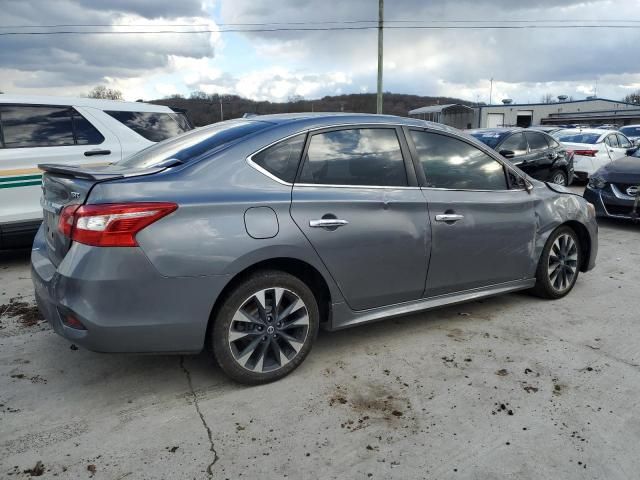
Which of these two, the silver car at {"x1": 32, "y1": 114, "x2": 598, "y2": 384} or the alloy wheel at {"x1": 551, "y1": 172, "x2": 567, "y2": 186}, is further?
the alloy wheel at {"x1": 551, "y1": 172, "x2": 567, "y2": 186}

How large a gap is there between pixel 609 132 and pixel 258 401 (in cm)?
1391

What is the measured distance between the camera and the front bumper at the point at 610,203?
316 inches

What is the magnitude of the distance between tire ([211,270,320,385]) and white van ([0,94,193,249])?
371 centimetres

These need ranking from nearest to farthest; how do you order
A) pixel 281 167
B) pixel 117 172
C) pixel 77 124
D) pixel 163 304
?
pixel 163 304, pixel 117 172, pixel 281 167, pixel 77 124

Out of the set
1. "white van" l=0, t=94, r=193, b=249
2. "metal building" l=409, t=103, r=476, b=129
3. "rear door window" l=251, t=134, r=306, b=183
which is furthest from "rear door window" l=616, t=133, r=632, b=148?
"metal building" l=409, t=103, r=476, b=129

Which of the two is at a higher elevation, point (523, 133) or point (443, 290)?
point (523, 133)

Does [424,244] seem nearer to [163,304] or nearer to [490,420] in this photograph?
[490,420]

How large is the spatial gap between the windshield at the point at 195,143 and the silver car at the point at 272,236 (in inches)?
0.8

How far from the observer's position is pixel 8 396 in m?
3.09

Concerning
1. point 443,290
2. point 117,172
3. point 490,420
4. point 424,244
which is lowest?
point 490,420

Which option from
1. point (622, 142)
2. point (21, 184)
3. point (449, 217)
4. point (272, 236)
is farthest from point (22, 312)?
point (622, 142)

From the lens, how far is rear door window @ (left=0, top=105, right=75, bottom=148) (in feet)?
18.3

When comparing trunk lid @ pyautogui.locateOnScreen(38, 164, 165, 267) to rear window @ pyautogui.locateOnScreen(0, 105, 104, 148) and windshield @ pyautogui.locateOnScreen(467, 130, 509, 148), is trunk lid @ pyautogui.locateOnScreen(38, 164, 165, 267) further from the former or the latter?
windshield @ pyautogui.locateOnScreen(467, 130, 509, 148)

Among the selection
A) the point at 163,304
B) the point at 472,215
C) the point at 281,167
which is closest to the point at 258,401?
the point at 163,304
